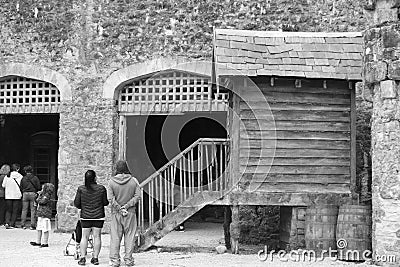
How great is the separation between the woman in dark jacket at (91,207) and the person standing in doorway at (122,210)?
0.16 meters

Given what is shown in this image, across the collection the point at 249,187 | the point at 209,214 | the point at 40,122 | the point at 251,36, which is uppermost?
the point at 251,36

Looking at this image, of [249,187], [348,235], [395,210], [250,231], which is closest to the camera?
[395,210]

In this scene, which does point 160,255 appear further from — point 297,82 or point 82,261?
point 297,82

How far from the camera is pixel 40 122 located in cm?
1903

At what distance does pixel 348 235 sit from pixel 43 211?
16.3 ft

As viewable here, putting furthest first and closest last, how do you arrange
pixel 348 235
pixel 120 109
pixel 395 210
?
pixel 120 109 < pixel 348 235 < pixel 395 210

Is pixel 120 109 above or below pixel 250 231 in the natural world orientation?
above

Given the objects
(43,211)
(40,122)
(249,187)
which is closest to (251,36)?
(249,187)

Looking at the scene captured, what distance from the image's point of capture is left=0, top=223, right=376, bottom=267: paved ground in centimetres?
970

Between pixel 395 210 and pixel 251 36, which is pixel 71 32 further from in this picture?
pixel 395 210

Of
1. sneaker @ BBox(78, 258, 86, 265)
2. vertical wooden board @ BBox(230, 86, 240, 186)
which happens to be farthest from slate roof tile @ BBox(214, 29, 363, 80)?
sneaker @ BBox(78, 258, 86, 265)

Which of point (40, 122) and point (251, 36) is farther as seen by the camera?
point (40, 122)

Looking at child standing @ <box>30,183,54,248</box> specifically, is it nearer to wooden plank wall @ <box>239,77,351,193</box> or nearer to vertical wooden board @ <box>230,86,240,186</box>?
vertical wooden board @ <box>230,86,240,186</box>

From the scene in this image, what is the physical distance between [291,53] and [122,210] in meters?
3.96
